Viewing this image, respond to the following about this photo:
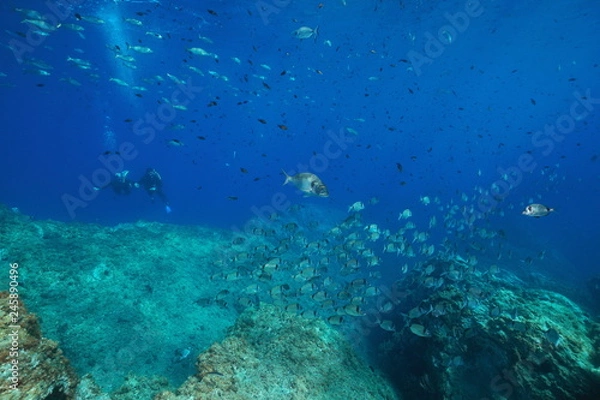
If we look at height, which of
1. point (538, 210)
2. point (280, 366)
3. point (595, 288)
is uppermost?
point (538, 210)

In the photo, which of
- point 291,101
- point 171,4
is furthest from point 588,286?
point 291,101

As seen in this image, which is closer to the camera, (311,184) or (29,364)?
(29,364)

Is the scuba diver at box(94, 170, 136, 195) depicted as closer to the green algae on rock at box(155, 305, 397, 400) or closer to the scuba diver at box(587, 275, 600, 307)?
the green algae on rock at box(155, 305, 397, 400)

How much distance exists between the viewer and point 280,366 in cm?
557

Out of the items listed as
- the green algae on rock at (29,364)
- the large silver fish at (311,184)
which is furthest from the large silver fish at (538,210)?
the green algae on rock at (29,364)

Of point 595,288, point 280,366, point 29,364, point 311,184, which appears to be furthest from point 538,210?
point 595,288

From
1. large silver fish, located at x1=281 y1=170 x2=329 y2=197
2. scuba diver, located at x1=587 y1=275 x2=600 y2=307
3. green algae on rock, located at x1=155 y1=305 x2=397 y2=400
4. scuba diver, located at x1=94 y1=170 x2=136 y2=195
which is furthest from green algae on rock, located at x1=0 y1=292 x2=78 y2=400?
scuba diver, located at x1=587 y1=275 x2=600 y2=307

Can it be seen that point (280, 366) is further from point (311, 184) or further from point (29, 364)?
point (29, 364)

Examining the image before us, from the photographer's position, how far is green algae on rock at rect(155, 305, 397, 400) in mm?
4871

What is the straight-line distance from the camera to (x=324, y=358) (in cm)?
616

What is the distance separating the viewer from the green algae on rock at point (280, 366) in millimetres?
4871

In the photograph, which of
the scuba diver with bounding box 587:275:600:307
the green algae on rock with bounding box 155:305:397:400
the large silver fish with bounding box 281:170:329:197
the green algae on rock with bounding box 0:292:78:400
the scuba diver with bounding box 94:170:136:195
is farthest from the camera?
the scuba diver with bounding box 94:170:136:195

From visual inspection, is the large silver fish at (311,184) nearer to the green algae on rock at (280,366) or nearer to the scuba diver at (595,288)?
the green algae on rock at (280,366)

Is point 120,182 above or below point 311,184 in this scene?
below
